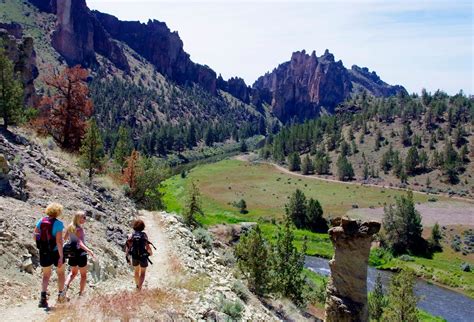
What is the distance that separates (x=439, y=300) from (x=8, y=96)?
61.4 meters

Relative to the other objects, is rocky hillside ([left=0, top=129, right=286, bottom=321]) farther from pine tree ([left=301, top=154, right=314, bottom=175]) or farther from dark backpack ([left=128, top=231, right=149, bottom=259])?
pine tree ([left=301, top=154, right=314, bottom=175])

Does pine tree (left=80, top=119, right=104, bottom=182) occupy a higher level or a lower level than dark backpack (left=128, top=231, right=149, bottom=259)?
higher

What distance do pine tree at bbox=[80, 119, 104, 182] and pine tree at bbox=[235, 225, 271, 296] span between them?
13.3 meters

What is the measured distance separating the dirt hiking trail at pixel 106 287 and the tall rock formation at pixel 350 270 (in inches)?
289

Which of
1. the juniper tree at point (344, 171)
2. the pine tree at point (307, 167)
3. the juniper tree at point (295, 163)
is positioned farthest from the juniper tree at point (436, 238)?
the juniper tree at point (295, 163)

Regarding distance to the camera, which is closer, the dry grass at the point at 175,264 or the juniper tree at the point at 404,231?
the dry grass at the point at 175,264

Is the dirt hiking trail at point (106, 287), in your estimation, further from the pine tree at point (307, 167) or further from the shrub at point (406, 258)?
the pine tree at point (307, 167)

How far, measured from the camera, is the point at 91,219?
25281 millimetres

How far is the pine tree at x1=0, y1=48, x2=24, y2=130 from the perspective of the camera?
3412cm

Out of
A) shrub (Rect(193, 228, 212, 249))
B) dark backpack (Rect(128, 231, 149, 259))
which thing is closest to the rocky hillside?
shrub (Rect(193, 228, 212, 249))

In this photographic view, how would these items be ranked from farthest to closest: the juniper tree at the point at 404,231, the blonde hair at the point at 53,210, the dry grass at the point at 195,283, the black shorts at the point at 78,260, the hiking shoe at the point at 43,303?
the juniper tree at the point at 404,231 → the dry grass at the point at 195,283 → the black shorts at the point at 78,260 → the hiking shoe at the point at 43,303 → the blonde hair at the point at 53,210

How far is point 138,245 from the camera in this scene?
15.8m

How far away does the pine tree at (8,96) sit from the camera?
34.1 m

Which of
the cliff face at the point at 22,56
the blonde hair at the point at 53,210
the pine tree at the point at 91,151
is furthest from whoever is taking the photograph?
the cliff face at the point at 22,56
